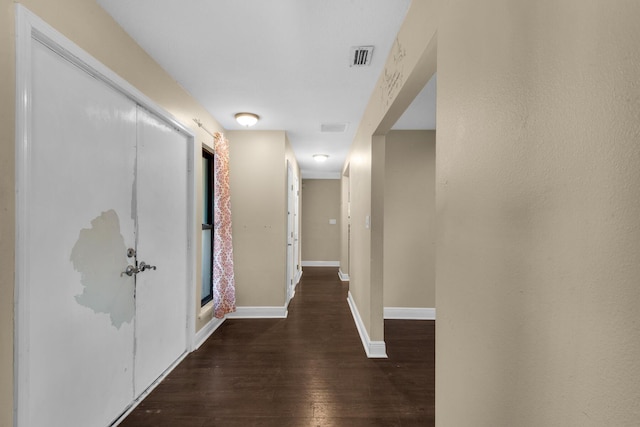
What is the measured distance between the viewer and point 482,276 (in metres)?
0.90

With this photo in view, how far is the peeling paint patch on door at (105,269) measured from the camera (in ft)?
5.07

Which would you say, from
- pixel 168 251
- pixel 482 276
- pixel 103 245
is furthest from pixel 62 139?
pixel 482 276

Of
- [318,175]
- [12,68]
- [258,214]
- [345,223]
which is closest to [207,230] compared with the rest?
[258,214]

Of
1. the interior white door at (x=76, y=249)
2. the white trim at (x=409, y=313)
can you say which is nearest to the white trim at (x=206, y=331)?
the interior white door at (x=76, y=249)

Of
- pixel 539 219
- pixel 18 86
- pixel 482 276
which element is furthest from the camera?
pixel 18 86

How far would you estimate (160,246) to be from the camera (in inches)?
90.4

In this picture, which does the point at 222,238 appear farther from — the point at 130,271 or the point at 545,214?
the point at 545,214

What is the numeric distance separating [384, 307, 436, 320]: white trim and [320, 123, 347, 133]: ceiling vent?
2.47 meters

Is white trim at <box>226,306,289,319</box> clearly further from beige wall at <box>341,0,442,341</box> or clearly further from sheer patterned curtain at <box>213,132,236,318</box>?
beige wall at <box>341,0,442,341</box>

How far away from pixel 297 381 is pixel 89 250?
69.0 inches

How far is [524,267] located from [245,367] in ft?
8.12

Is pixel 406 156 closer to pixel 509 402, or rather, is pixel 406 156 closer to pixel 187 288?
pixel 187 288

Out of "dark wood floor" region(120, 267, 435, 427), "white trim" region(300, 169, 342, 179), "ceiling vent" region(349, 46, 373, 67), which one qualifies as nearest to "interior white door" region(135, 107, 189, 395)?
"dark wood floor" region(120, 267, 435, 427)

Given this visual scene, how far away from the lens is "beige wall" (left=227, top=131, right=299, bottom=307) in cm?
Result: 381
